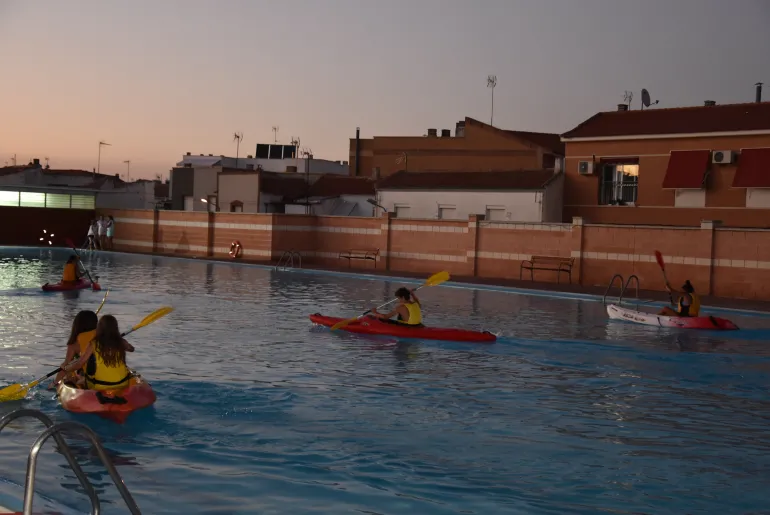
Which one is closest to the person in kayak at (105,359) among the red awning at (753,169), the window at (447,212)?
the red awning at (753,169)

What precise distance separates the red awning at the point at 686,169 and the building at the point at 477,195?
587cm

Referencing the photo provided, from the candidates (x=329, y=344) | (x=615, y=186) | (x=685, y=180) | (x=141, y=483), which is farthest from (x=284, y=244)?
(x=141, y=483)

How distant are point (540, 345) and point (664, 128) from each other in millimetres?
23614

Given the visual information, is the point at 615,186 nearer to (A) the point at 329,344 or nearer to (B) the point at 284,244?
(B) the point at 284,244

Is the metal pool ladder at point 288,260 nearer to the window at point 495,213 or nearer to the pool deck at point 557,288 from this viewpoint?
the pool deck at point 557,288

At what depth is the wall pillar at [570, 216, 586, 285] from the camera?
36416mm

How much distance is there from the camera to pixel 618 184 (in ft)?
141

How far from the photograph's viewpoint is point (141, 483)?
387 inches

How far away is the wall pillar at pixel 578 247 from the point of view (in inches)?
1434

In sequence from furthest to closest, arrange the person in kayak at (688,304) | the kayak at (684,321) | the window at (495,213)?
1. the window at (495,213)
2. the person in kayak at (688,304)
3. the kayak at (684,321)

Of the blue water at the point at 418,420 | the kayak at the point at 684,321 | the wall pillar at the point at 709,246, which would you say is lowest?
the blue water at the point at 418,420

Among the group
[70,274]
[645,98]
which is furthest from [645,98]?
[70,274]

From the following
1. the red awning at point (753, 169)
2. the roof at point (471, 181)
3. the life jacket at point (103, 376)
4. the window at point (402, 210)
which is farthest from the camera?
the window at point (402, 210)

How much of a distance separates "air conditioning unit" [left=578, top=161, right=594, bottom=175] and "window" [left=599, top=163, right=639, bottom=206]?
627 mm
